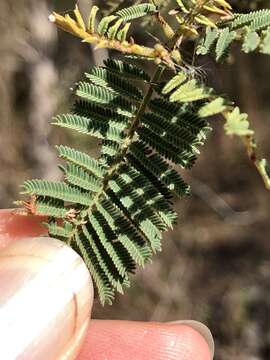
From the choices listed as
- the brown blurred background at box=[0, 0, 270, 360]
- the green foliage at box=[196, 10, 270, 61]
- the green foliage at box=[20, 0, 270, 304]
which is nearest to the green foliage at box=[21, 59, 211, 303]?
the green foliage at box=[20, 0, 270, 304]

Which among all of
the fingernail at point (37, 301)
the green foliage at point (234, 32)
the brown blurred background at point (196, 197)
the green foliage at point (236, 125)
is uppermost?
the green foliage at point (234, 32)

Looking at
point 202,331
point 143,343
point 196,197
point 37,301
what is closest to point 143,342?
point 143,343

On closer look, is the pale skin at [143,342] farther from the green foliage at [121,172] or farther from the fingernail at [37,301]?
the green foliage at [121,172]

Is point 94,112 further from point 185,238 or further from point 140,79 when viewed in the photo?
point 185,238

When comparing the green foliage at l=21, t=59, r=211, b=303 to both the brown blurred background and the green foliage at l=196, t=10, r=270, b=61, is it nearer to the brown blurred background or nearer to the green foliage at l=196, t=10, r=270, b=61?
the green foliage at l=196, t=10, r=270, b=61

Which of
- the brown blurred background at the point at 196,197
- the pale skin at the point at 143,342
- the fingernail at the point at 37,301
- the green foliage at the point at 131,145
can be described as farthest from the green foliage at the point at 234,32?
the brown blurred background at the point at 196,197
